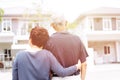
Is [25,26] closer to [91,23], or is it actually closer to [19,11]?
[19,11]

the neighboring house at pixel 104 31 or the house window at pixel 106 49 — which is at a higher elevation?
the neighboring house at pixel 104 31

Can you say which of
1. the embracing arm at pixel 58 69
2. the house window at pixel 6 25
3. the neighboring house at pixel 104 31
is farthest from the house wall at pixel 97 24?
the embracing arm at pixel 58 69

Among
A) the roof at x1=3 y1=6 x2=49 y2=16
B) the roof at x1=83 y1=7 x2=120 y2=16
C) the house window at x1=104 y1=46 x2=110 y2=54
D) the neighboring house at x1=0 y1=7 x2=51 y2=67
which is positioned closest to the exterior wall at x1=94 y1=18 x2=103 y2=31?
the roof at x1=83 y1=7 x2=120 y2=16

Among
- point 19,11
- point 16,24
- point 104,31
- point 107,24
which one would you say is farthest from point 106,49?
point 19,11

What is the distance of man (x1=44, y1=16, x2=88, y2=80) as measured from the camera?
11.3 ft

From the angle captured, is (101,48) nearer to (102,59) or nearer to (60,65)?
(102,59)

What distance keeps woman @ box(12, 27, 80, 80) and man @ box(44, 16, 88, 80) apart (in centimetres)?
20

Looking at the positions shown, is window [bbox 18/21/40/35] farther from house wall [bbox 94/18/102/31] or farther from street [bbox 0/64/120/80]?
street [bbox 0/64/120/80]

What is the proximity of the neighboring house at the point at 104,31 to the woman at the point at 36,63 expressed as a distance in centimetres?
2585

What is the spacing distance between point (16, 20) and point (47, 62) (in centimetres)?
2669

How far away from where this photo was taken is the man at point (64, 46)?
11.3 feet

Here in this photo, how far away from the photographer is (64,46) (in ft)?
11.4

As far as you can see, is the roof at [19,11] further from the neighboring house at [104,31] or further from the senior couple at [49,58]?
the senior couple at [49,58]

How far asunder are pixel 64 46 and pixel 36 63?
443mm
